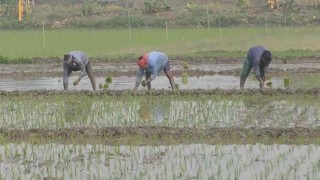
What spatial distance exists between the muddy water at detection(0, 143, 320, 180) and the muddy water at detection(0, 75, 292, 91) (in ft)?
20.4

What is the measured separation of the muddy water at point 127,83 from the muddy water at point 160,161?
20.4ft

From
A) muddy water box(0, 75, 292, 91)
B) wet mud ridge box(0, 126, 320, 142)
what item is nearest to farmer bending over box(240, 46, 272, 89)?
muddy water box(0, 75, 292, 91)

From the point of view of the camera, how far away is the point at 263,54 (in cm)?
1199

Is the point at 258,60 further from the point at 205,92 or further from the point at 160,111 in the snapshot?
the point at 160,111

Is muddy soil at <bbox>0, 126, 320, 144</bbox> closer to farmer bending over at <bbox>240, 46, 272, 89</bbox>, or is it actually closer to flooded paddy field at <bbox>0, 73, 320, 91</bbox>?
farmer bending over at <bbox>240, 46, 272, 89</bbox>

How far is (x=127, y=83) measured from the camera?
50.5 ft

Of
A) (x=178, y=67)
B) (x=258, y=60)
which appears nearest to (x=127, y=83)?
(x=178, y=67)

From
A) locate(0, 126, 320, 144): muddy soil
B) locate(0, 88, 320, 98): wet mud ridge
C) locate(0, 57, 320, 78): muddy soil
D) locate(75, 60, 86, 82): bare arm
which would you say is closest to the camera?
locate(0, 126, 320, 144): muddy soil

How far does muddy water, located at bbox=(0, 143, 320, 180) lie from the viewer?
656 centimetres

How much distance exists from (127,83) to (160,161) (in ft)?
27.3

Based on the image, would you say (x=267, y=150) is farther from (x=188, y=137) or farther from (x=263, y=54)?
(x=263, y=54)

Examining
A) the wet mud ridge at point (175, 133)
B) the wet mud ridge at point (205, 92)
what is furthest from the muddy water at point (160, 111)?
the wet mud ridge at point (175, 133)

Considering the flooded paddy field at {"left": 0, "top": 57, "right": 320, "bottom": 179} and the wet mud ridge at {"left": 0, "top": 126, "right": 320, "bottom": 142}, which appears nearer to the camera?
the flooded paddy field at {"left": 0, "top": 57, "right": 320, "bottom": 179}

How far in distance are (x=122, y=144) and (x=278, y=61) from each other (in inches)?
503
